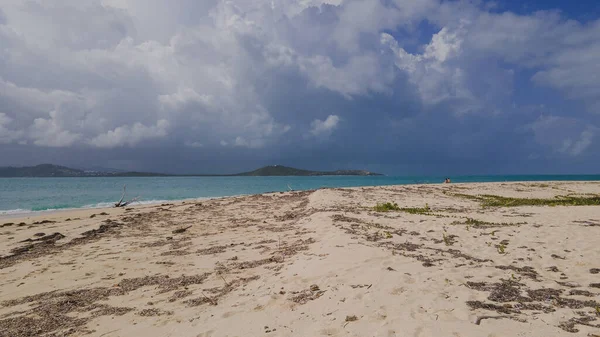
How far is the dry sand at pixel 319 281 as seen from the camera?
5.57m

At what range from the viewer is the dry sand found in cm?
557

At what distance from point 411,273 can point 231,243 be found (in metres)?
7.68

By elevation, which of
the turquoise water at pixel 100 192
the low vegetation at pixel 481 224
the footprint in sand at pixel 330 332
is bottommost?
the turquoise water at pixel 100 192

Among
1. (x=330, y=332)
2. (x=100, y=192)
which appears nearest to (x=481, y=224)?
(x=330, y=332)

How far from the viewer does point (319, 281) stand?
7.46m

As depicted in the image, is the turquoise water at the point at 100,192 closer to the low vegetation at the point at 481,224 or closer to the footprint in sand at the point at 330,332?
the low vegetation at the point at 481,224

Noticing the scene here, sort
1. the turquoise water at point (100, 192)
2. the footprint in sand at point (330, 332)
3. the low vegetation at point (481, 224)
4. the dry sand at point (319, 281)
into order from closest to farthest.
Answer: the footprint in sand at point (330, 332)
the dry sand at point (319, 281)
the low vegetation at point (481, 224)
the turquoise water at point (100, 192)

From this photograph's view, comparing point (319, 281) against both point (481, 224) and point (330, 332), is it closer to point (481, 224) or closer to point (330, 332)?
point (330, 332)

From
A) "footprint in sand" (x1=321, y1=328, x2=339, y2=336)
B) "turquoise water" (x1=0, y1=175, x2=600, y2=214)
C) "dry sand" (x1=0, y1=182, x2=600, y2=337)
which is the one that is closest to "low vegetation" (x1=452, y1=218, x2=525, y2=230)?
"dry sand" (x1=0, y1=182, x2=600, y2=337)

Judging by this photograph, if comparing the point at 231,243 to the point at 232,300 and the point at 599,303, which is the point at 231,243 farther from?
the point at 599,303

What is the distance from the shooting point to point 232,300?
7.09 meters

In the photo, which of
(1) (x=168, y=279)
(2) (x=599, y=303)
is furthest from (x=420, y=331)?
(1) (x=168, y=279)

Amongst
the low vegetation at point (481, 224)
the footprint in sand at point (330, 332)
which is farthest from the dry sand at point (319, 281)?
the low vegetation at point (481, 224)

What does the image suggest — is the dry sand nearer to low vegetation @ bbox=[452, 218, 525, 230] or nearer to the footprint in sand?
the footprint in sand
